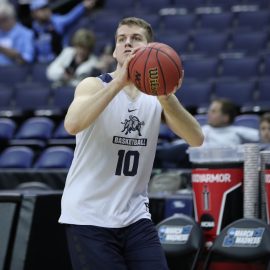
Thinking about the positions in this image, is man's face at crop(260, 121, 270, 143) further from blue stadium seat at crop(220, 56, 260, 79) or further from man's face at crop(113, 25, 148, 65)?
man's face at crop(113, 25, 148, 65)

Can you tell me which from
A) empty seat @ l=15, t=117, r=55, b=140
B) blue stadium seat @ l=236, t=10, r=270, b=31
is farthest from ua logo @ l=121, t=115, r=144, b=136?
blue stadium seat @ l=236, t=10, r=270, b=31

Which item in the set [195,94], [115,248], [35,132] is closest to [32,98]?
[35,132]

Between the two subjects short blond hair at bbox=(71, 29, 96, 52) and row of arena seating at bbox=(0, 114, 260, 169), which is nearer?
row of arena seating at bbox=(0, 114, 260, 169)

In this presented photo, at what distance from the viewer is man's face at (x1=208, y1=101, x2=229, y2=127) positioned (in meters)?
7.77

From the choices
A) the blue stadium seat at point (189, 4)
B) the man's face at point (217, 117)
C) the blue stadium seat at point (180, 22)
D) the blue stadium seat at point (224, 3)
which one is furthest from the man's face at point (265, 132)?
the blue stadium seat at point (189, 4)

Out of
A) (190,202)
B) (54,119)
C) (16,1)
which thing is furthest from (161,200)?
(16,1)

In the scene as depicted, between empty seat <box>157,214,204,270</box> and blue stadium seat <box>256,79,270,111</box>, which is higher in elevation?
blue stadium seat <box>256,79,270,111</box>

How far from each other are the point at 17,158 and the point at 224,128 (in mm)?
2253

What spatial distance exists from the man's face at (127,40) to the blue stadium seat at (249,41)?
728 centimetres

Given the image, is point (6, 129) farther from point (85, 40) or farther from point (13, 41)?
point (13, 41)

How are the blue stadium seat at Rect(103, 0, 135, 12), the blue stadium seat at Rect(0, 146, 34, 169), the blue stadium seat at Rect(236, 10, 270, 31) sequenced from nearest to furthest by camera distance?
the blue stadium seat at Rect(0, 146, 34, 169), the blue stadium seat at Rect(236, 10, 270, 31), the blue stadium seat at Rect(103, 0, 135, 12)

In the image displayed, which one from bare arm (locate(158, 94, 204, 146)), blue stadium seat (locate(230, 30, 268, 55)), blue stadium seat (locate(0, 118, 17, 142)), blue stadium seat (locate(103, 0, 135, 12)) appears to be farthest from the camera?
blue stadium seat (locate(103, 0, 135, 12))

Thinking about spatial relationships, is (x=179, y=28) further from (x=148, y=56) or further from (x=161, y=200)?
(x=148, y=56)

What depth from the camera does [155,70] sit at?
140 inches
